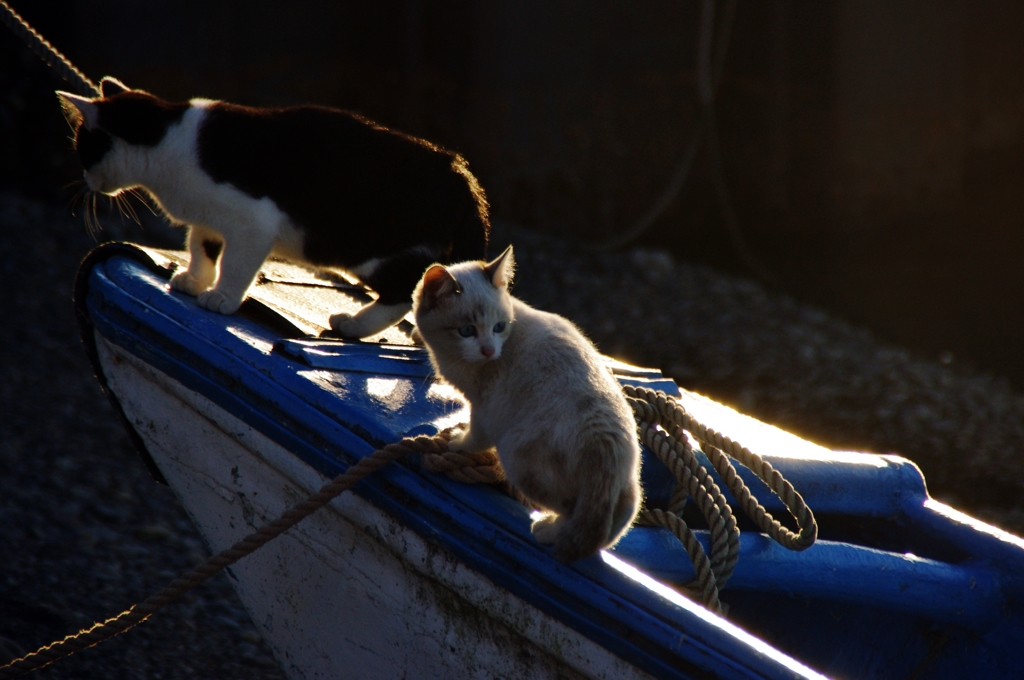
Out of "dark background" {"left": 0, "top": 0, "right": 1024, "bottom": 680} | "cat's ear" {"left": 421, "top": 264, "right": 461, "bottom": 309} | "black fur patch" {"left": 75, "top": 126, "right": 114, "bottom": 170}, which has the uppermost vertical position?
"cat's ear" {"left": 421, "top": 264, "right": 461, "bottom": 309}

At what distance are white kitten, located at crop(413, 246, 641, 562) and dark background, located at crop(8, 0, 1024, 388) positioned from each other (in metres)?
6.01

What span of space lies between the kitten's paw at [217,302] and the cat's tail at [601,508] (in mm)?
974

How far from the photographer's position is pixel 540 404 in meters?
1.18

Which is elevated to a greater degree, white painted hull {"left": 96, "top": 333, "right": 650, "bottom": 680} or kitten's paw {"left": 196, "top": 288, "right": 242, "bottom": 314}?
kitten's paw {"left": 196, "top": 288, "right": 242, "bottom": 314}

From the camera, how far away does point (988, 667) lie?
175cm

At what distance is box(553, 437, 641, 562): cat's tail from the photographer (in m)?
1.10

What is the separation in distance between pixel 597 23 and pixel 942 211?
3436mm

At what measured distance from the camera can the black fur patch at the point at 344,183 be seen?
186 centimetres

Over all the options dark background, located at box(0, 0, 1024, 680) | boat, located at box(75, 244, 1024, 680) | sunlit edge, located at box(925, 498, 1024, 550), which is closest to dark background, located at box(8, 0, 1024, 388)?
dark background, located at box(0, 0, 1024, 680)

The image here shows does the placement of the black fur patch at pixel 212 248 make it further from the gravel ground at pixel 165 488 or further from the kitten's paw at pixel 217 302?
the gravel ground at pixel 165 488

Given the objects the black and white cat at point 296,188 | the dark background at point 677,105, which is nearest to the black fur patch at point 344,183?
the black and white cat at point 296,188

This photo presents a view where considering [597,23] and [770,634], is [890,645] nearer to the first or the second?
[770,634]

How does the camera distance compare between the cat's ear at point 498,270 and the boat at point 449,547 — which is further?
the cat's ear at point 498,270

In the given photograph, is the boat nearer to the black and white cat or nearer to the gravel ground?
the black and white cat
